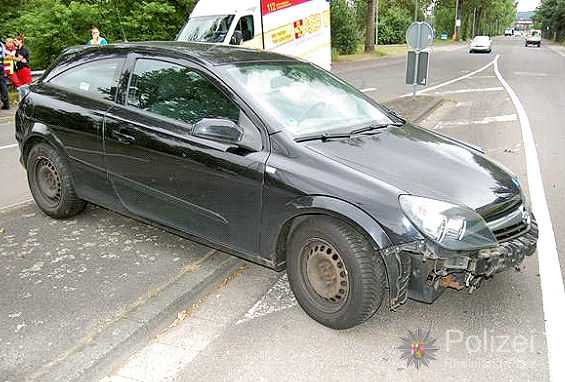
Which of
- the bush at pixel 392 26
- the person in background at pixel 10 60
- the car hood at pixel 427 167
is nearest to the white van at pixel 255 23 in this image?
the person in background at pixel 10 60

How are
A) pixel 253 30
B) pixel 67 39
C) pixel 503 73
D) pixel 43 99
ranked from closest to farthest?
pixel 43 99 < pixel 253 30 < pixel 67 39 < pixel 503 73

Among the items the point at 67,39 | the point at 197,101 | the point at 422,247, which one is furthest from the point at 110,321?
the point at 67,39

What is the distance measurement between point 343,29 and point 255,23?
21.6m

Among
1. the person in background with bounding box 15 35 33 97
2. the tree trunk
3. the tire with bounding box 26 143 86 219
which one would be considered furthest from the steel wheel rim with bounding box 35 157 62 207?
the tree trunk

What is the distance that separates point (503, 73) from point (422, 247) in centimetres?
2334

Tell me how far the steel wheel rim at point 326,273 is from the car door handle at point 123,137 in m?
1.70

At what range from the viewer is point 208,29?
1565 cm

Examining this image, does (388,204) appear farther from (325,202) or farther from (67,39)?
(67,39)

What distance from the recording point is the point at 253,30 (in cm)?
1562

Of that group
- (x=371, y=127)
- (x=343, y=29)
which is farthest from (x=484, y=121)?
(x=343, y=29)

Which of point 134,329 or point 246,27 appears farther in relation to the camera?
point 246,27

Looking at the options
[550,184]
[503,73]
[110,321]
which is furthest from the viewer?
[503,73]

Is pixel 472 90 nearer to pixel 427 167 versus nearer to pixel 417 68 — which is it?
pixel 417 68

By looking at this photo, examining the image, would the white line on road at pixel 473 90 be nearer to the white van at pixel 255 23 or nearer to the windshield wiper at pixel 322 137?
the white van at pixel 255 23
